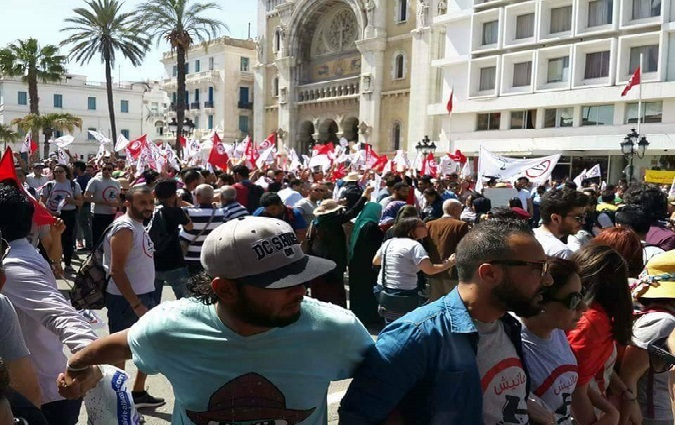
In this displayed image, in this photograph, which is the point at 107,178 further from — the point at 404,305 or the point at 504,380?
the point at 504,380

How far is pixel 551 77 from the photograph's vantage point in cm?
3194

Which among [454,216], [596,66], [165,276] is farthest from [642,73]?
[165,276]

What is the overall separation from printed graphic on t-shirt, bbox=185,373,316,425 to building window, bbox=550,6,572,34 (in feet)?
109

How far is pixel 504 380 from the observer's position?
206 cm

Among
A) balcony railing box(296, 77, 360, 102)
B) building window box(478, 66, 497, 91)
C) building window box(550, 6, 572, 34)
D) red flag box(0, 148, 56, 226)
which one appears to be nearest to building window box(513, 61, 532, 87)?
building window box(478, 66, 497, 91)

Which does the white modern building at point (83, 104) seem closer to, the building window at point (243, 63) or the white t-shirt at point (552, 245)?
the building window at point (243, 63)

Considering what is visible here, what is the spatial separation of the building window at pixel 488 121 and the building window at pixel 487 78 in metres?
1.51

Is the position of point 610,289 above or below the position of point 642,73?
below

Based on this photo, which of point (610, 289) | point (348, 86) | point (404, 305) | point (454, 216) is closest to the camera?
point (610, 289)

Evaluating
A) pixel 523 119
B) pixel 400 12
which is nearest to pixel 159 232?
pixel 523 119

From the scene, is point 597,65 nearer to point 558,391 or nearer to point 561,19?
point 561,19

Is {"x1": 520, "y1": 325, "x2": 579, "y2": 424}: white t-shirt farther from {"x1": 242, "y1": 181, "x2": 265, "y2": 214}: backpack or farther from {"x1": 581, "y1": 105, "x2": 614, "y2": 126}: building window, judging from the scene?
{"x1": 581, "y1": 105, "x2": 614, "y2": 126}: building window

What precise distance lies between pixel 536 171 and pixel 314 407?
1226 centimetres

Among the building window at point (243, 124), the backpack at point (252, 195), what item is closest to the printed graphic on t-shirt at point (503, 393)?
the backpack at point (252, 195)
